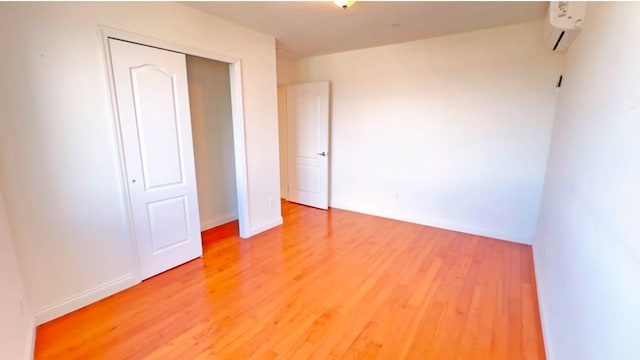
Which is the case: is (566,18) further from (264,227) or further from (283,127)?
(283,127)

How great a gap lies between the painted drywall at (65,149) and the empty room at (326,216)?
12 millimetres

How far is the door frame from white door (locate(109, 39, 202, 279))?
0.04 m


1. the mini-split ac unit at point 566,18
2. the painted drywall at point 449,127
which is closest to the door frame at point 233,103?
the painted drywall at point 449,127

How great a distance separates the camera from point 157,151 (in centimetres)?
262

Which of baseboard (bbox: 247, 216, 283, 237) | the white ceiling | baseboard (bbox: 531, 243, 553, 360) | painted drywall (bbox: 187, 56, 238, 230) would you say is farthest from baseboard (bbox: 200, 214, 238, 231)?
baseboard (bbox: 531, 243, 553, 360)

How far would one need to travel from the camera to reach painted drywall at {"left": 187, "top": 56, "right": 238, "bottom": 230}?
364 centimetres

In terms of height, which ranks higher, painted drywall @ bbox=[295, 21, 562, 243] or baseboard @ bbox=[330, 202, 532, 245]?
painted drywall @ bbox=[295, 21, 562, 243]

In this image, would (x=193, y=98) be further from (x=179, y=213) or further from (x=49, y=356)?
(x=49, y=356)

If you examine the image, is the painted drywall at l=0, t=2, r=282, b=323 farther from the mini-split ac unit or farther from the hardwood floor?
the mini-split ac unit

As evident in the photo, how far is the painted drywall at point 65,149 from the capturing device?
188cm

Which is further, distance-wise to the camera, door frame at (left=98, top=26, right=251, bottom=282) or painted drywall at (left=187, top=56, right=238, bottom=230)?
painted drywall at (left=187, top=56, right=238, bottom=230)

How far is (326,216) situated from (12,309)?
3.41 m

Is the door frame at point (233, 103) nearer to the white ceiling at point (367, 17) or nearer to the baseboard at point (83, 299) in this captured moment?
the baseboard at point (83, 299)

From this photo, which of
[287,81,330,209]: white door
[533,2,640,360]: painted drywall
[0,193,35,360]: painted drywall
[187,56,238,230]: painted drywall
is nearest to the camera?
[533,2,640,360]: painted drywall
